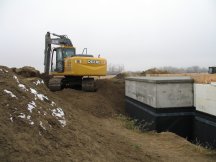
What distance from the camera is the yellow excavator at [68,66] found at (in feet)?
45.2

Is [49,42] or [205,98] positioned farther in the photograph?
[49,42]

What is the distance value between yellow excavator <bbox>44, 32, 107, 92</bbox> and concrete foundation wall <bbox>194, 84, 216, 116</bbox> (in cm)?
657

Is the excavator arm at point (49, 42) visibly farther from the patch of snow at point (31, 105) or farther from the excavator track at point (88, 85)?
the patch of snow at point (31, 105)

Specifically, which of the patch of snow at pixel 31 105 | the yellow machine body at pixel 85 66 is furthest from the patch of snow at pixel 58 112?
the yellow machine body at pixel 85 66

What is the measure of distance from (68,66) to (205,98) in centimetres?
817

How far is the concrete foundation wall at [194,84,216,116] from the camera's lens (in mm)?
7152

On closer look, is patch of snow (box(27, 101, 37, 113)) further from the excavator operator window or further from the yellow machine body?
the excavator operator window

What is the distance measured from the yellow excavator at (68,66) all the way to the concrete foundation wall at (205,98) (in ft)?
21.6

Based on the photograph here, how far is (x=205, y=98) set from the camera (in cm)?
761

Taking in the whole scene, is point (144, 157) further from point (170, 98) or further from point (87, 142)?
point (170, 98)

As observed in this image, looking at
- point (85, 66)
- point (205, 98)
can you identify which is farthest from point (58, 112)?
point (85, 66)

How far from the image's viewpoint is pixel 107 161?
4645 mm

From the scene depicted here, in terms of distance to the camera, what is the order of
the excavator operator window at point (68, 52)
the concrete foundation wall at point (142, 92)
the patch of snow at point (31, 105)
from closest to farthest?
the patch of snow at point (31, 105) → the concrete foundation wall at point (142, 92) → the excavator operator window at point (68, 52)

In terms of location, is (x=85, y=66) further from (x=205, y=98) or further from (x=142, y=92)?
(x=205, y=98)
